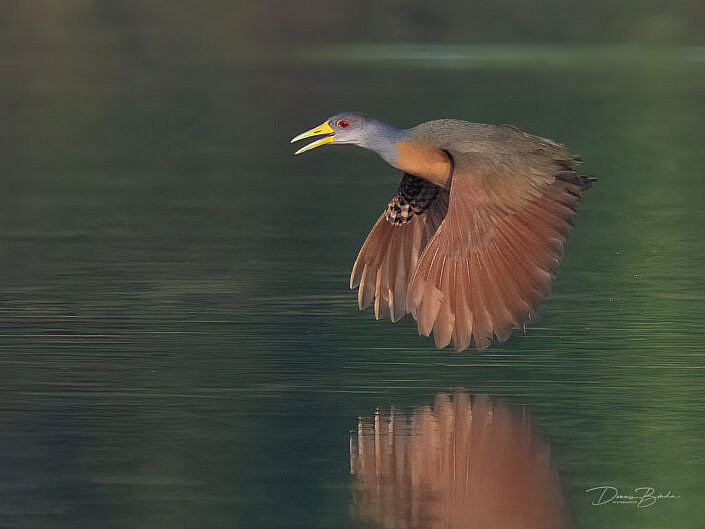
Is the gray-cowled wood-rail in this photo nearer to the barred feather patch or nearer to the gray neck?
the gray neck

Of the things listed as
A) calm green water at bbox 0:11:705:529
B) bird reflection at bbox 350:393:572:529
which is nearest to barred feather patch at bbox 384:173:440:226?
calm green water at bbox 0:11:705:529

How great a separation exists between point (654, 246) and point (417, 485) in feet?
25.8

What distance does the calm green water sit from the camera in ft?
27.2

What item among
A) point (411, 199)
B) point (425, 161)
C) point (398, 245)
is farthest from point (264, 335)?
point (425, 161)

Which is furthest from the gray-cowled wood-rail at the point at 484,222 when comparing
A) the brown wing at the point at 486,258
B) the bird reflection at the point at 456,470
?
the bird reflection at the point at 456,470

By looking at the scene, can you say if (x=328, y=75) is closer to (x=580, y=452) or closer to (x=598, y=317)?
(x=598, y=317)

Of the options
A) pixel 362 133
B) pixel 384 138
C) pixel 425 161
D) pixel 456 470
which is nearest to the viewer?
pixel 456 470

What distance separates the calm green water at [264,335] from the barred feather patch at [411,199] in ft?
2.31

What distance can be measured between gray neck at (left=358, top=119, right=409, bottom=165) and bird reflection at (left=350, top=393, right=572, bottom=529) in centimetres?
229

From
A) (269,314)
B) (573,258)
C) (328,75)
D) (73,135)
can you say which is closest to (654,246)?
(573,258)

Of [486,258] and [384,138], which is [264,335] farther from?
[486,258]

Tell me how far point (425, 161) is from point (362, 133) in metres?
0.56

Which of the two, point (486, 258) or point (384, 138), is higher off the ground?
point (384, 138)

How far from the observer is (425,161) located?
1141cm
